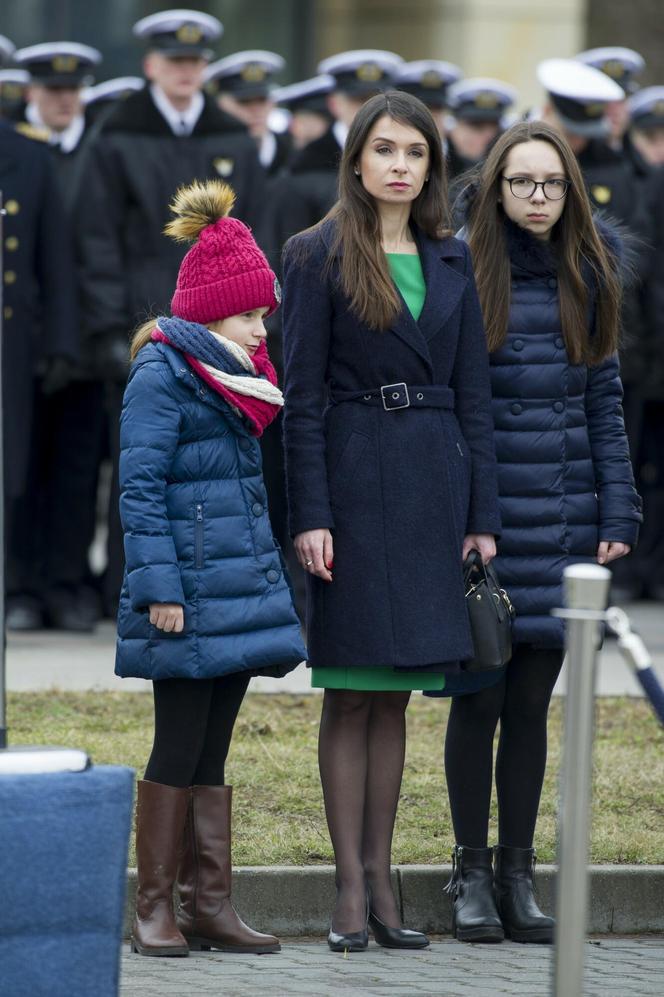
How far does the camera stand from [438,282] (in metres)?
5.58

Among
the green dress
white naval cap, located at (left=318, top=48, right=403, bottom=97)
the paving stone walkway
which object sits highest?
white naval cap, located at (left=318, top=48, right=403, bottom=97)

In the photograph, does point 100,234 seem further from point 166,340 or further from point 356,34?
point 356,34

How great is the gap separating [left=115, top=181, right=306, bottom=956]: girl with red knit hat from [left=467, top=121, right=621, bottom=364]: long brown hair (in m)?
0.60

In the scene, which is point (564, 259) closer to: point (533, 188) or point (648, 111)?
point (533, 188)

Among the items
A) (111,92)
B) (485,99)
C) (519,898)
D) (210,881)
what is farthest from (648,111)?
(210,881)

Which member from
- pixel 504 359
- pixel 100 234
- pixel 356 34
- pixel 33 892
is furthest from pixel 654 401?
pixel 356 34

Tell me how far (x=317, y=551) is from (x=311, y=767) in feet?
5.21

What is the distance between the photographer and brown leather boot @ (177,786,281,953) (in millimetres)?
5410

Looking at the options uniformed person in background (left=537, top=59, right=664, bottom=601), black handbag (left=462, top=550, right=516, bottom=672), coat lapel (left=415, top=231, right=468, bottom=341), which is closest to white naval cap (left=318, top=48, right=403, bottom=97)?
uniformed person in background (left=537, top=59, right=664, bottom=601)

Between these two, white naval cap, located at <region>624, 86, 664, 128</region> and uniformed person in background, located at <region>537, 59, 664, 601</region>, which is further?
white naval cap, located at <region>624, 86, 664, 128</region>

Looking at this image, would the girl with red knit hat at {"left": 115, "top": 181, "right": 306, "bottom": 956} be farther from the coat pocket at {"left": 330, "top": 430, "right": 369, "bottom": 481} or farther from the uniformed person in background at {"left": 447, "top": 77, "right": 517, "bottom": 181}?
the uniformed person in background at {"left": 447, "top": 77, "right": 517, "bottom": 181}

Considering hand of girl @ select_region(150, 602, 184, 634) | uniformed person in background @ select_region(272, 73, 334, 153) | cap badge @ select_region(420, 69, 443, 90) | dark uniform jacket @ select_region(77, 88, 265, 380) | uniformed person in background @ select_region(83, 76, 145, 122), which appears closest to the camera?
hand of girl @ select_region(150, 602, 184, 634)

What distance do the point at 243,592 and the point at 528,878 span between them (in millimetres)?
1115

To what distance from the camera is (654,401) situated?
11.9m
